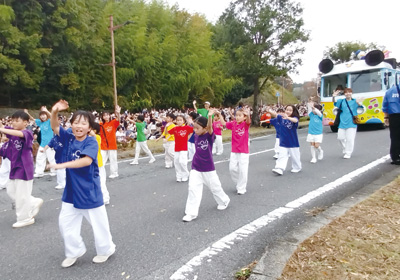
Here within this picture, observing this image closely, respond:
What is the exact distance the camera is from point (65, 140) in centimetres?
391

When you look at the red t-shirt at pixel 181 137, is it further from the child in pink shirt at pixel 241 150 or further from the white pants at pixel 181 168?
the child in pink shirt at pixel 241 150

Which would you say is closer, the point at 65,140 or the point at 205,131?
the point at 65,140

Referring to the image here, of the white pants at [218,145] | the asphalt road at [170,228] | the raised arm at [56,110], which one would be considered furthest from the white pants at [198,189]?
the white pants at [218,145]

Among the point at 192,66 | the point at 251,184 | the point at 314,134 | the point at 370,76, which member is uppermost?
the point at 192,66

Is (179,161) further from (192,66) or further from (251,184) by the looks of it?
(192,66)

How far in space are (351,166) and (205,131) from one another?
15.1 feet

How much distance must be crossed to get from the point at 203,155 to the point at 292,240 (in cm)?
182

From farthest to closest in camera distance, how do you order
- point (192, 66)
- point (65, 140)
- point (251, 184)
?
point (192, 66) < point (251, 184) < point (65, 140)

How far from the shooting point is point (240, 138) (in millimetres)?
6141

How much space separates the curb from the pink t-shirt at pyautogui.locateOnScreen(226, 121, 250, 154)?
186 centimetres

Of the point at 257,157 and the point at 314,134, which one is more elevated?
the point at 314,134

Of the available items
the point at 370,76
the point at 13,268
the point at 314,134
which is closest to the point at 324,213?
the point at 13,268

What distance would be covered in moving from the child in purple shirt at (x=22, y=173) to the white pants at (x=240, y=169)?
10.5ft

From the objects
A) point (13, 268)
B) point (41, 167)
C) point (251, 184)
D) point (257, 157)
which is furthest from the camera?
point (257, 157)
